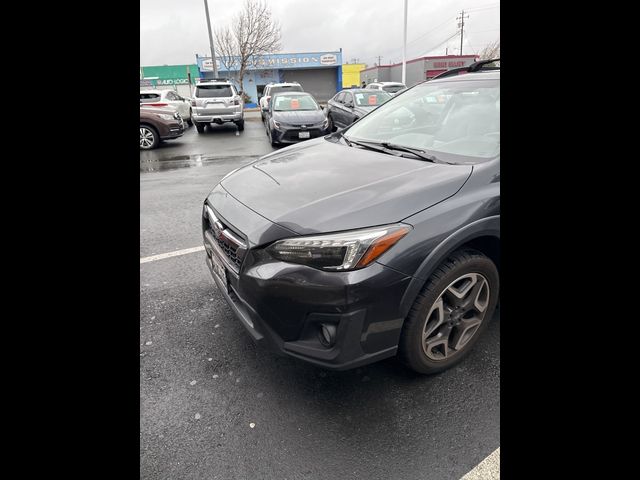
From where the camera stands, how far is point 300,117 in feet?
34.9

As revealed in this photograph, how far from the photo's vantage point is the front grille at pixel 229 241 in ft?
6.85

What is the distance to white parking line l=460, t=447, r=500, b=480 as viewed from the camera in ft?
5.62

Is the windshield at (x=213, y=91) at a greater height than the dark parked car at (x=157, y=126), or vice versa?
the windshield at (x=213, y=91)

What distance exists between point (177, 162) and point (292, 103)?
13.1 ft

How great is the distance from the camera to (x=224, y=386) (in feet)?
7.44

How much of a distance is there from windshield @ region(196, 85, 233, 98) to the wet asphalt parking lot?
41.5ft

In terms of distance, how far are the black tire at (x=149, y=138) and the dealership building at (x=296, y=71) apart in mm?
27227

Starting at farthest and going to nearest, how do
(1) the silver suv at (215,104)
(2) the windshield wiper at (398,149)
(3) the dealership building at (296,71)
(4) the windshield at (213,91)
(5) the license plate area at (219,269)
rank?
(3) the dealership building at (296,71) < (4) the windshield at (213,91) < (1) the silver suv at (215,104) < (2) the windshield wiper at (398,149) < (5) the license plate area at (219,269)

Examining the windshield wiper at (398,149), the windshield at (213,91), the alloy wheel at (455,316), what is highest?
the windshield at (213,91)

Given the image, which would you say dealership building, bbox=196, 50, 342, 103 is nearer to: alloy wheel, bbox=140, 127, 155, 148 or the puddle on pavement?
alloy wheel, bbox=140, 127, 155, 148

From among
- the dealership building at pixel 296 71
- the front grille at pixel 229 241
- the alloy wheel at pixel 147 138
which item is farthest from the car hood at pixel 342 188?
the dealership building at pixel 296 71

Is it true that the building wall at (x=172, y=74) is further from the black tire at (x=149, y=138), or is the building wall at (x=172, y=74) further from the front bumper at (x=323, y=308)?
the front bumper at (x=323, y=308)
